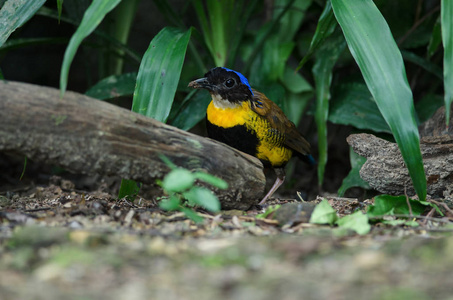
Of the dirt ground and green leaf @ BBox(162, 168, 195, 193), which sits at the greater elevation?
green leaf @ BBox(162, 168, 195, 193)

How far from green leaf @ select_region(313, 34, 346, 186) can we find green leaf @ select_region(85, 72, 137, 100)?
160cm

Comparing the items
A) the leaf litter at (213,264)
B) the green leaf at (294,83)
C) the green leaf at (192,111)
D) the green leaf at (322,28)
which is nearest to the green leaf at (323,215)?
the leaf litter at (213,264)

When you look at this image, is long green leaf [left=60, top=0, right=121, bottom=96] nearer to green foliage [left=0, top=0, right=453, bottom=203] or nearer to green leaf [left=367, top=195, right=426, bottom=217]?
green foliage [left=0, top=0, right=453, bottom=203]

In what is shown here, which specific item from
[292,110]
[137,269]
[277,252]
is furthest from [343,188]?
[137,269]

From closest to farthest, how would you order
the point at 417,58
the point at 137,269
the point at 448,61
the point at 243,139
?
the point at 137,269 < the point at 448,61 < the point at 243,139 < the point at 417,58

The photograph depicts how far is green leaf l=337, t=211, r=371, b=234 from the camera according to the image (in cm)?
233

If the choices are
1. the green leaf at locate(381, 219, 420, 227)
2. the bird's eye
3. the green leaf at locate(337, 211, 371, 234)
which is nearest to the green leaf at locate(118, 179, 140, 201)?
the bird's eye

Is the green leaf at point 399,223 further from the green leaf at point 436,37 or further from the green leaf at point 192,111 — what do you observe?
the green leaf at point 436,37

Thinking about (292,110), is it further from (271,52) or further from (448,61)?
(448,61)

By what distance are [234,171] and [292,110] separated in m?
2.70

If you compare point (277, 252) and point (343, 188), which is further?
point (343, 188)

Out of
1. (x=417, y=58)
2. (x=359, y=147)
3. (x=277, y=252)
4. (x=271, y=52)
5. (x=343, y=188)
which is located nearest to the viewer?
(x=277, y=252)

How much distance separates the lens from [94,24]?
8.00 feet

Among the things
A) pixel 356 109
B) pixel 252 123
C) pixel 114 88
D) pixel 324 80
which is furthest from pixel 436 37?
pixel 114 88
